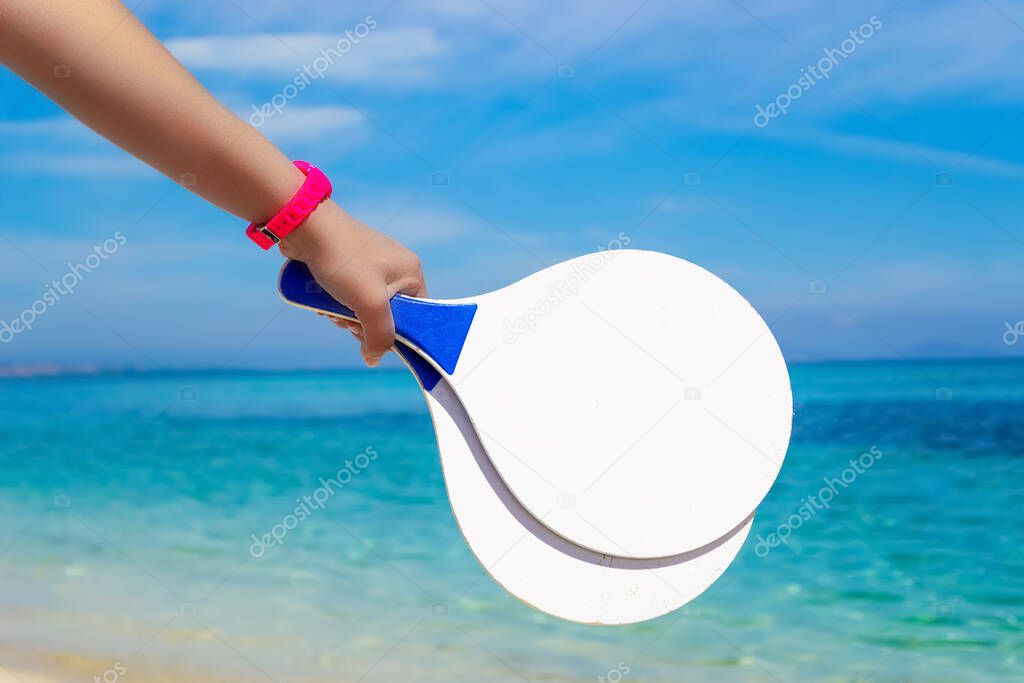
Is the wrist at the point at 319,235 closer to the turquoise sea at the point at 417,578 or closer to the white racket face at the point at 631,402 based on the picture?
the white racket face at the point at 631,402

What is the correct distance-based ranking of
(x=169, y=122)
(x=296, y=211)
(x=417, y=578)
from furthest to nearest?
(x=417, y=578) < (x=296, y=211) < (x=169, y=122)

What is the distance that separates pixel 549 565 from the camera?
4.66 ft

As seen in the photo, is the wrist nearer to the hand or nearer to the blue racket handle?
the hand

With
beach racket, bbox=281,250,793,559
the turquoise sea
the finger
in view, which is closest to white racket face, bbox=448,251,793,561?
beach racket, bbox=281,250,793,559

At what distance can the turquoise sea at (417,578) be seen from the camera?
3.60 meters

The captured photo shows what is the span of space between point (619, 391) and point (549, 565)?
279 millimetres

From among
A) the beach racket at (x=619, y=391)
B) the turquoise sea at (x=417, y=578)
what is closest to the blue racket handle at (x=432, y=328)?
the beach racket at (x=619, y=391)

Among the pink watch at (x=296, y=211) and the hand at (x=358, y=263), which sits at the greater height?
the pink watch at (x=296, y=211)

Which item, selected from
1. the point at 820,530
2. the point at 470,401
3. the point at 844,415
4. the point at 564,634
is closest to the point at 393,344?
the point at 470,401

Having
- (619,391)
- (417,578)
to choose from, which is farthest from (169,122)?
(417,578)

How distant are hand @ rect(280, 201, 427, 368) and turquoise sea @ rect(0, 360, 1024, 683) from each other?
239 centimetres

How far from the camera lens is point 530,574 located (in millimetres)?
1416

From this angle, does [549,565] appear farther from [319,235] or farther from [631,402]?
[319,235]

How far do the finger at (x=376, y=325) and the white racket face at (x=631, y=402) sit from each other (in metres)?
0.12
